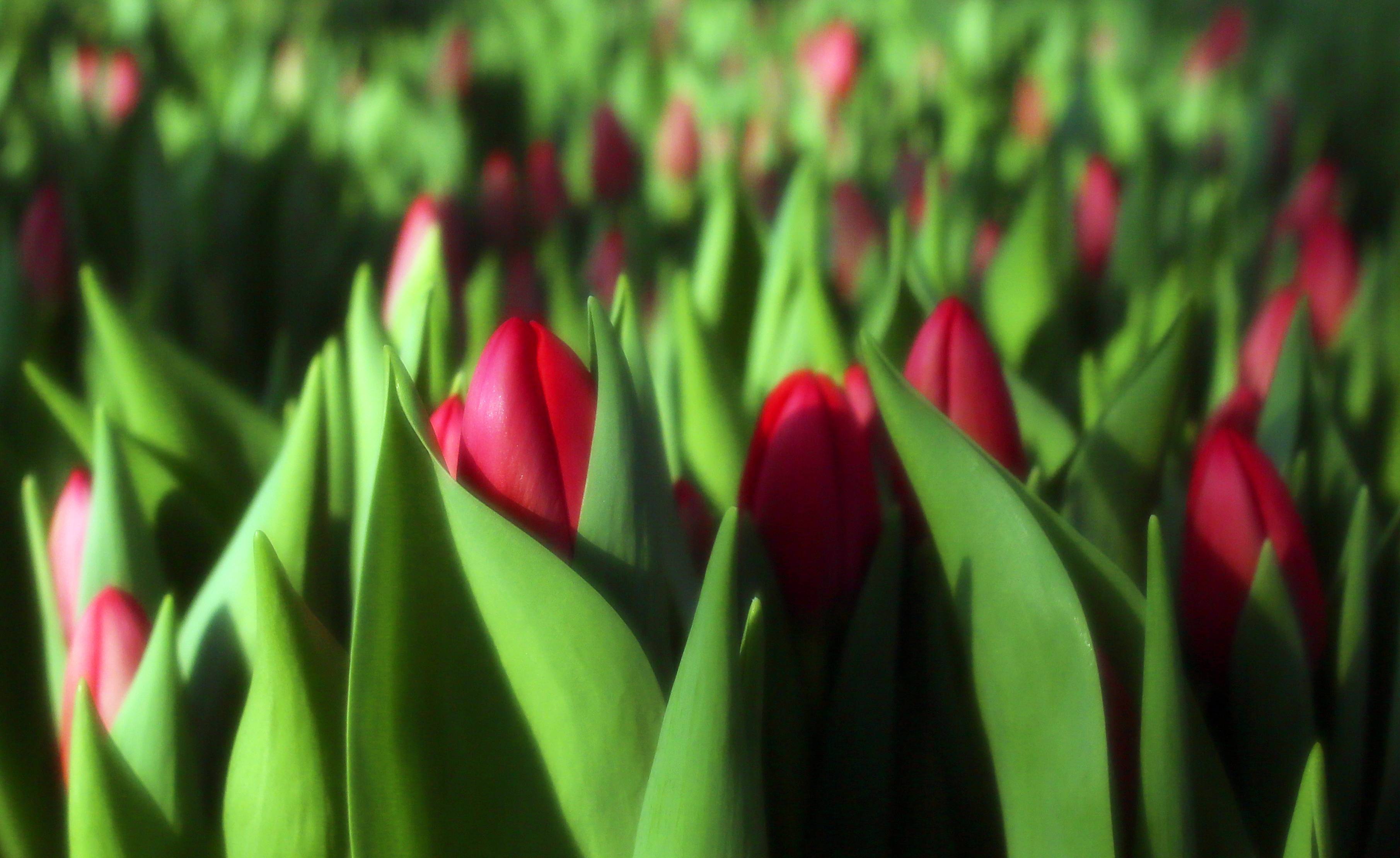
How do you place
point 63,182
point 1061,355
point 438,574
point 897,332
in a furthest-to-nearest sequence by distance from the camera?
point 63,182 → point 1061,355 → point 897,332 → point 438,574

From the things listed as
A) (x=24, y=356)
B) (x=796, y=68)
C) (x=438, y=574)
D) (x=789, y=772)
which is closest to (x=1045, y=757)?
(x=789, y=772)

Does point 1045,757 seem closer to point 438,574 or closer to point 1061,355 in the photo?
point 438,574

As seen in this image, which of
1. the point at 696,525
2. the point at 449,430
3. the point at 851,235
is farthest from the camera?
the point at 851,235

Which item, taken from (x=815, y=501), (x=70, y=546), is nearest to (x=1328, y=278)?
(x=815, y=501)

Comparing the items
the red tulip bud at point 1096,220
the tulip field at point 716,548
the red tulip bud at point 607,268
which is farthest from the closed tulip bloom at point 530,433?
the red tulip bud at point 1096,220

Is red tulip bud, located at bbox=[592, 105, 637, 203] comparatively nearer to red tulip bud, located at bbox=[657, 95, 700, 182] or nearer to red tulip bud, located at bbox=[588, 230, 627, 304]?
red tulip bud, located at bbox=[657, 95, 700, 182]

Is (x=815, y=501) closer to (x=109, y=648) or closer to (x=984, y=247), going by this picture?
(x=109, y=648)
